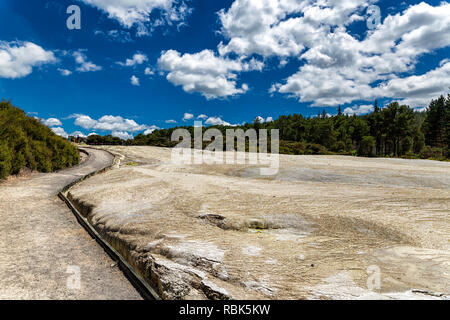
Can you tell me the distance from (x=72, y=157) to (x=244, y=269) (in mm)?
30122

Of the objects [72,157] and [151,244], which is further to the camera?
[72,157]

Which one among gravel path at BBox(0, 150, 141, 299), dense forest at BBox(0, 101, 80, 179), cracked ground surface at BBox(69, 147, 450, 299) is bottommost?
gravel path at BBox(0, 150, 141, 299)

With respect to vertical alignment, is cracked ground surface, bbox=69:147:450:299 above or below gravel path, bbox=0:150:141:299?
above

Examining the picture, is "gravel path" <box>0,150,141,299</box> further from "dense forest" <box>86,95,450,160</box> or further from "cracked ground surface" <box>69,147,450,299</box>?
"dense forest" <box>86,95,450,160</box>

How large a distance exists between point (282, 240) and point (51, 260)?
5.33 meters

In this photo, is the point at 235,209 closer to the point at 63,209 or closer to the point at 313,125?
the point at 63,209

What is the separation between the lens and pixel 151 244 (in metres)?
5.94

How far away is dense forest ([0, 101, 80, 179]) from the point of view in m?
18.0

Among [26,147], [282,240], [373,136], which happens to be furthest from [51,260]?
[373,136]

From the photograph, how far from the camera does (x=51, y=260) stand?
246 inches

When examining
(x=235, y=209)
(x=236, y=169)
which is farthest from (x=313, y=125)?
(x=235, y=209)

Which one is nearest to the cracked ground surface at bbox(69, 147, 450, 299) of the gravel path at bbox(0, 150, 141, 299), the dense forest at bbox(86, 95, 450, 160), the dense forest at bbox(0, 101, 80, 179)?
the gravel path at bbox(0, 150, 141, 299)

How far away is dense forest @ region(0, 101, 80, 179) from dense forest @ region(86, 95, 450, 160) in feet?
129
